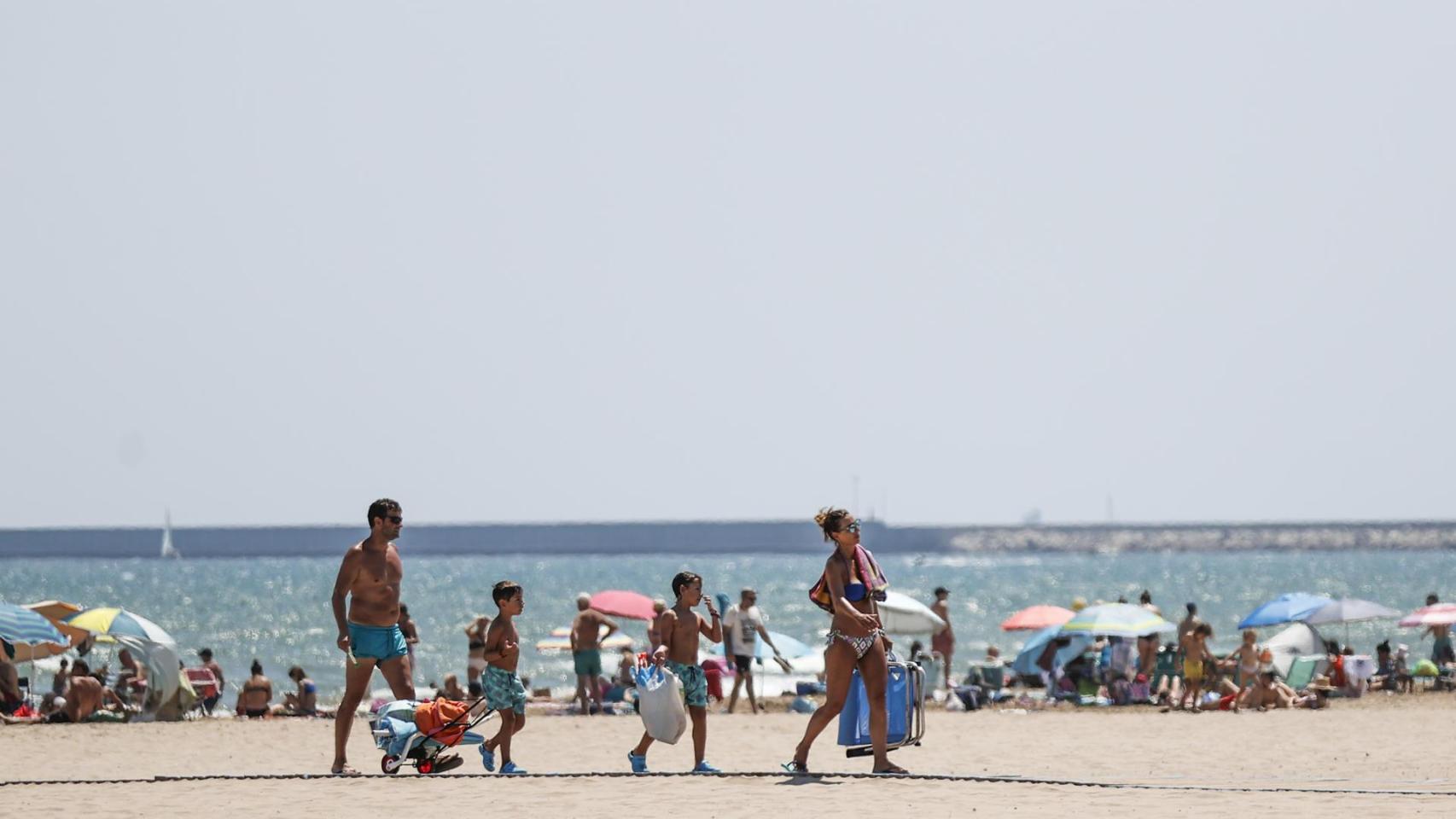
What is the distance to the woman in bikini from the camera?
32.9 feet

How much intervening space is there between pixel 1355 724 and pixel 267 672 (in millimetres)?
26432

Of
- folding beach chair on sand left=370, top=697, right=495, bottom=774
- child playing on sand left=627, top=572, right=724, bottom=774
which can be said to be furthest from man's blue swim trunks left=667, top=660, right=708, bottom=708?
folding beach chair on sand left=370, top=697, right=495, bottom=774

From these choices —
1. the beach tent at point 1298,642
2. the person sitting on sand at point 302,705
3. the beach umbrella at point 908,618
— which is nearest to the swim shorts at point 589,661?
the person sitting on sand at point 302,705

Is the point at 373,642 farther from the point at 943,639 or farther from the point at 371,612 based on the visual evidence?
the point at 943,639

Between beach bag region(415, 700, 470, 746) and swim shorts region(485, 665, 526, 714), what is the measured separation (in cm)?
21

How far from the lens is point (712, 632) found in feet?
35.4

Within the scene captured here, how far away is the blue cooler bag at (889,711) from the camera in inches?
415

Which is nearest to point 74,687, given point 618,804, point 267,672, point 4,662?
point 4,662

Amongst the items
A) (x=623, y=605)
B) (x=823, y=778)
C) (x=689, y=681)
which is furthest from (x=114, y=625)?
(x=823, y=778)

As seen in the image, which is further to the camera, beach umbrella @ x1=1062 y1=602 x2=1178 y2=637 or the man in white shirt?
beach umbrella @ x1=1062 y1=602 x2=1178 y2=637

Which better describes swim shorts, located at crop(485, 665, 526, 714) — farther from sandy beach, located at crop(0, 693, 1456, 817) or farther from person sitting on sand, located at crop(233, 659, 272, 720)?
person sitting on sand, located at crop(233, 659, 272, 720)

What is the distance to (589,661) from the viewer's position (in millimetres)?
18578

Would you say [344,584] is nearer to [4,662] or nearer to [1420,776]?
[1420,776]

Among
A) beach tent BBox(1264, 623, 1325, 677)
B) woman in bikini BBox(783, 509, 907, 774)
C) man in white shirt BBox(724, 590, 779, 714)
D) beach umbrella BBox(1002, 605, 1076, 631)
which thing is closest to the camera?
woman in bikini BBox(783, 509, 907, 774)
